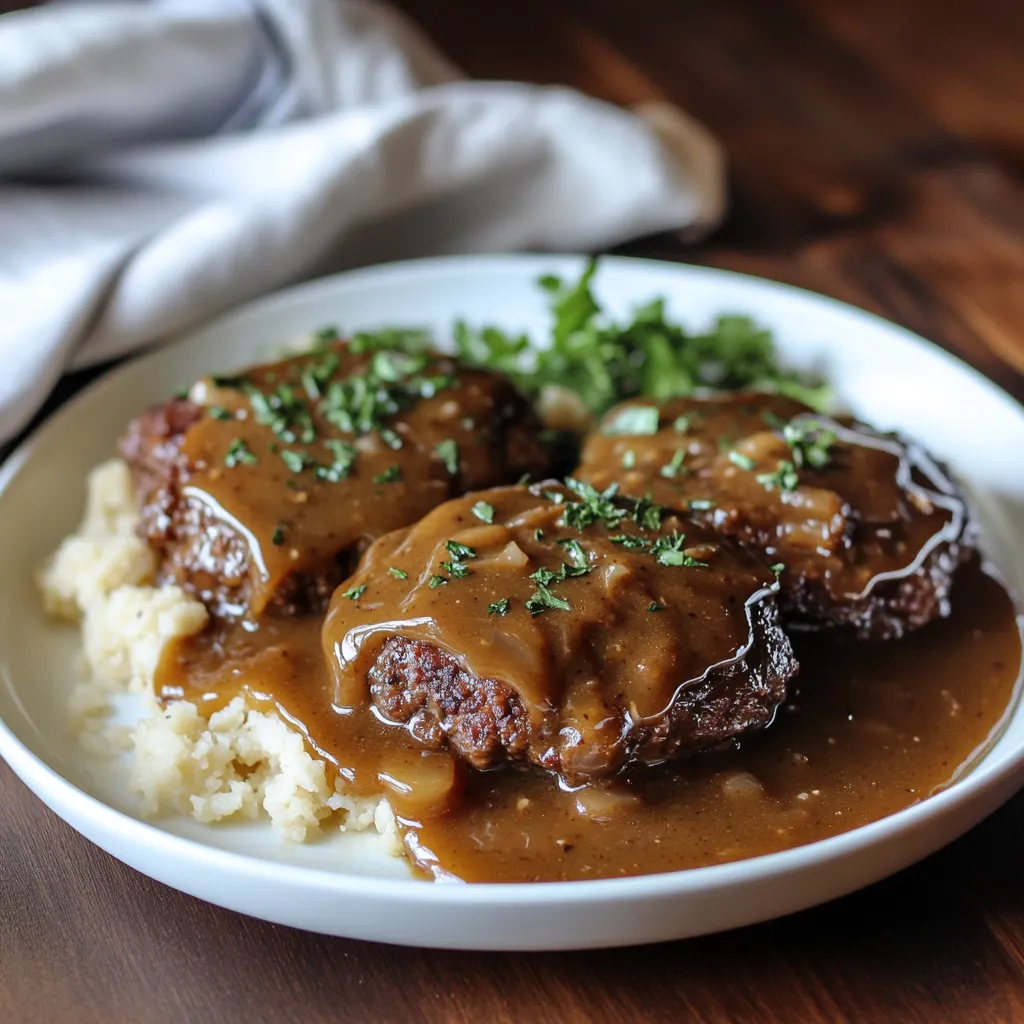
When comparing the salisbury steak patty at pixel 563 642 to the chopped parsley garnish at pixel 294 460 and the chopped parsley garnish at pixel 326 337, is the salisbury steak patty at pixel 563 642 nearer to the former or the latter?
the chopped parsley garnish at pixel 294 460

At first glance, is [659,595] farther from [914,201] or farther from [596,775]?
[914,201]

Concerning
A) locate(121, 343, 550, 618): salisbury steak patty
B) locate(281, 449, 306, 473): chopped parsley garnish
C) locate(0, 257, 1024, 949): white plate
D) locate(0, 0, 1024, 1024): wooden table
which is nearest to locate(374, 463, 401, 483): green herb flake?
locate(121, 343, 550, 618): salisbury steak patty

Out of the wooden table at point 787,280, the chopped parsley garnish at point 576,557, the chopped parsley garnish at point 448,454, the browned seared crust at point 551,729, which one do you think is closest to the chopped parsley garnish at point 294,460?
the chopped parsley garnish at point 448,454

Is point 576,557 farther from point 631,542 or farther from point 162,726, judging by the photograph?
point 162,726

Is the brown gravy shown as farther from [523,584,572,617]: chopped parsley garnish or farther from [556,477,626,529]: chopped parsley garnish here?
[556,477,626,529]: chopped parsley garnish

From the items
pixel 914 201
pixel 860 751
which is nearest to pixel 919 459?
pixel 860 751
